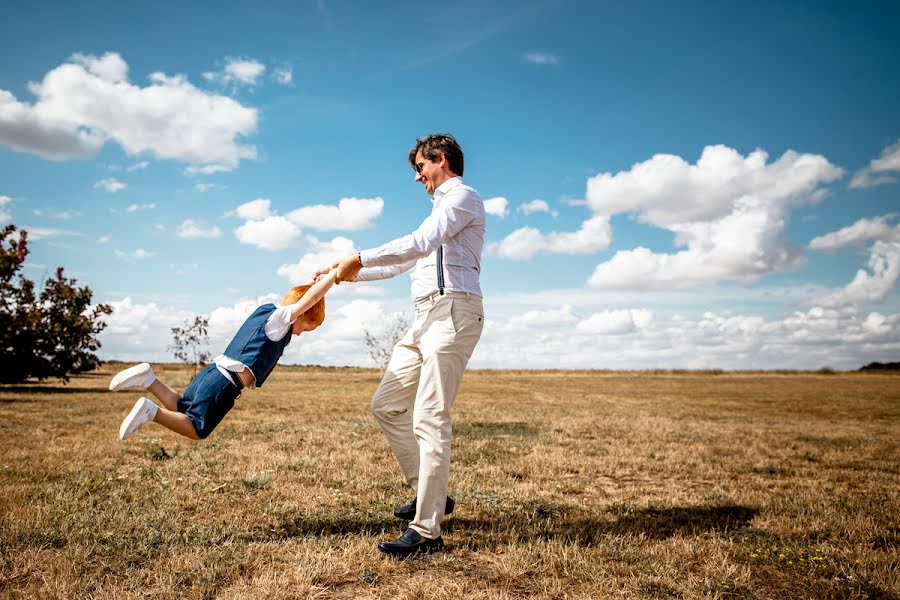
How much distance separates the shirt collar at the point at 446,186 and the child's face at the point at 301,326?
1.67 metres

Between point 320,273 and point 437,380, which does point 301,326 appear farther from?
point 437,380

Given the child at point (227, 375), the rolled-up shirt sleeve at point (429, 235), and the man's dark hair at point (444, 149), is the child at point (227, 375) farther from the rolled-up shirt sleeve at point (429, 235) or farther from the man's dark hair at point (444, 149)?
the man's dark hair at point (444, 149)

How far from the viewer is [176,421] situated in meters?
4.92

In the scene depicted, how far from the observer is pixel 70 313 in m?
25.2

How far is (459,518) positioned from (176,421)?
8.99 feet

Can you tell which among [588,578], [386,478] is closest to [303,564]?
[588,578]

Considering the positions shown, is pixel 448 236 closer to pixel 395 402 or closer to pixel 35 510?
pixel 395 402

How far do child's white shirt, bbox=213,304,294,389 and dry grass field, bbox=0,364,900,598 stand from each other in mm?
1395

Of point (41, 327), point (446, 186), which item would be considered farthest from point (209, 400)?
point (41, 327)

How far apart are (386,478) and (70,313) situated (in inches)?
931

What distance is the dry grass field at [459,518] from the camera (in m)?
4.22

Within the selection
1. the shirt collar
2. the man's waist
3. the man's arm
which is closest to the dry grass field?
the man's waist

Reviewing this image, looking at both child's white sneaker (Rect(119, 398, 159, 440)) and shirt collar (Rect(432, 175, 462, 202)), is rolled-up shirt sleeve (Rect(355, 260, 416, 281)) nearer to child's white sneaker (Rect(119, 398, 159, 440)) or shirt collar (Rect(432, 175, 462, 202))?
shirt collar (Rect(432, 175, 462, 202))

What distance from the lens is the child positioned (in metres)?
4.97
